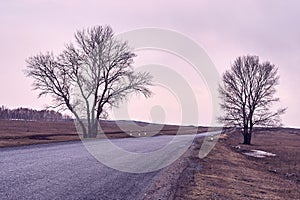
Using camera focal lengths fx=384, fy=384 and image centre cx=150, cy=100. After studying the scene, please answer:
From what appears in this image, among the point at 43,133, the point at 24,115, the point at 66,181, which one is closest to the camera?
the point at 66,181

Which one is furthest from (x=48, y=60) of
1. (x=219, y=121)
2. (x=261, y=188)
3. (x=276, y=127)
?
(x=261, y=188)

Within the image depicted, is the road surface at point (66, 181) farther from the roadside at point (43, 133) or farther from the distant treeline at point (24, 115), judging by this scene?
the distant treeline at point (24, 115)

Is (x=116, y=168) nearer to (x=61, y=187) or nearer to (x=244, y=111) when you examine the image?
(x=61, y=187)

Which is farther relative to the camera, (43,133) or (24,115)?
(24,115)

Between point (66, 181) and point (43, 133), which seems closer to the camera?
point (66, 181)

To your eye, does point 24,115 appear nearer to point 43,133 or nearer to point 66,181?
point 43,133

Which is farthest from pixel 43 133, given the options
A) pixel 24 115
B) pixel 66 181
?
pixel 24 115

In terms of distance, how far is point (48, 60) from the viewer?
4534 centimetres

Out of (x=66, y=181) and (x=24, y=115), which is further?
(x=24, y=115)

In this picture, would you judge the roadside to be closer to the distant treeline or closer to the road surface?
the road surface

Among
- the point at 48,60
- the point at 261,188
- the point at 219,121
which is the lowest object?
the point at 261,188

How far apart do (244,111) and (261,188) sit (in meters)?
43.3

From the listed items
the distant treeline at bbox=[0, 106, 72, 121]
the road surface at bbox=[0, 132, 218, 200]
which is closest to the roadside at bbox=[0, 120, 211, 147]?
the road surface at bbox=[0, 132, 218, 200]

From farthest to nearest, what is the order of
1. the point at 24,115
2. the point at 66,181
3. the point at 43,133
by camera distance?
the point at 24,115 < the point at 43,133 < the point at 66,181
